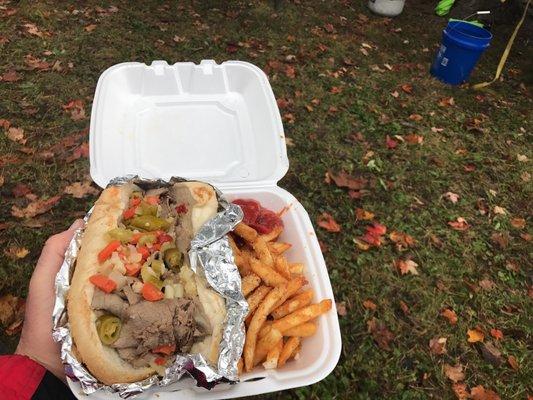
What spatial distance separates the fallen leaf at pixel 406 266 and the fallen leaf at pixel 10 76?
4957mm

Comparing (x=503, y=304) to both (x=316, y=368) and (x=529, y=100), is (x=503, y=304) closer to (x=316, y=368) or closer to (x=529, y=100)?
(x=316, y=368)

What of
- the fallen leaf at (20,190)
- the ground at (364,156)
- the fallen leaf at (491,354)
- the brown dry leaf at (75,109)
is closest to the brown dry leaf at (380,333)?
the ground at (364,156)

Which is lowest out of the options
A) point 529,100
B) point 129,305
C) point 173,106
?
point 529,100

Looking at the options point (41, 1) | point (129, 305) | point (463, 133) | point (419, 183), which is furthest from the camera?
point (41, 1)

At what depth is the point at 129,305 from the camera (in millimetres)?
A: 2051

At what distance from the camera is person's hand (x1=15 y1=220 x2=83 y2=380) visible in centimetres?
204

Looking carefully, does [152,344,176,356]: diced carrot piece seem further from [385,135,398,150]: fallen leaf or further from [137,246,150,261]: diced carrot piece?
[385,135,398,150]: fallen leaf

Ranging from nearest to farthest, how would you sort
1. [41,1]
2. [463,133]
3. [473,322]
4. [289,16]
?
[473,322] < [463,133] < [41,1] < [289,16]

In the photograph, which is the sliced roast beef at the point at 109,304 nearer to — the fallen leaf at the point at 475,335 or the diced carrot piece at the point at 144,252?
the diced carrot piece at the point at 144,252

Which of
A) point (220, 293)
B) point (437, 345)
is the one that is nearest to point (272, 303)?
point (220, 293)

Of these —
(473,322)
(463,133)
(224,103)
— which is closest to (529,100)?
(463,133)

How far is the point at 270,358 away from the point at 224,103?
195 centimetres

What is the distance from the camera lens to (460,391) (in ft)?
10.9

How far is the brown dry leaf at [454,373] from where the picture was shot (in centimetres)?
338
